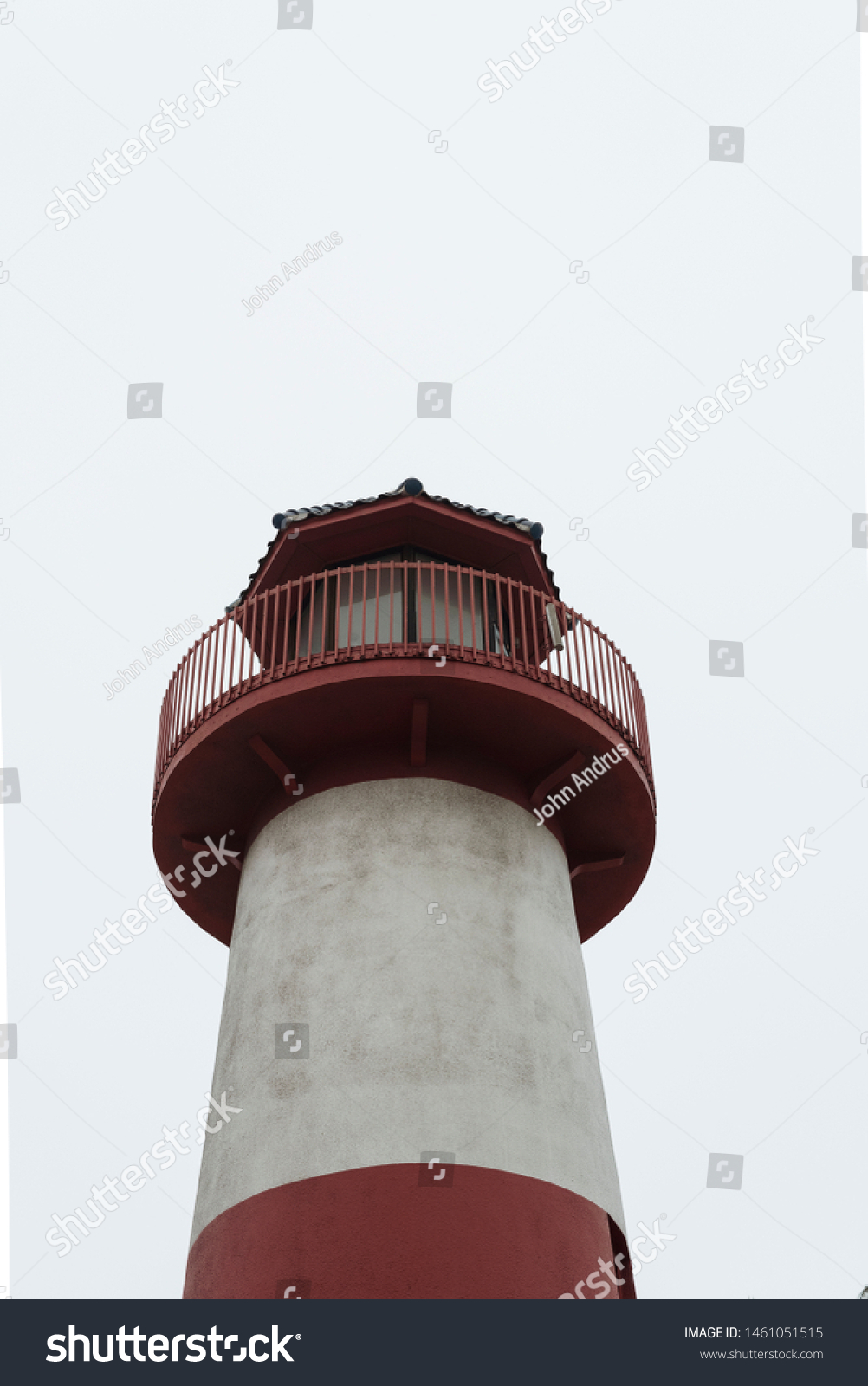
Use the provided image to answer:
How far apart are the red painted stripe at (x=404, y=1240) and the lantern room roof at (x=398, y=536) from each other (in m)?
8.18

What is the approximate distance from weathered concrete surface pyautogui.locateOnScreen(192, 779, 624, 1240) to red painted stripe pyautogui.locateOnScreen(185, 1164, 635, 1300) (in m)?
0.19

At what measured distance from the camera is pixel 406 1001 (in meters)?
13.7

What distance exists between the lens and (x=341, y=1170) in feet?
41.4

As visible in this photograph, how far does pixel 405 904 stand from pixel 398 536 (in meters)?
5.64

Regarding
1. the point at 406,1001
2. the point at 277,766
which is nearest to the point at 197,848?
the point at 277,766

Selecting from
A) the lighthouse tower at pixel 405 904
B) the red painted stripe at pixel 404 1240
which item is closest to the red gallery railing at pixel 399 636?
the lighthouse tower at pixel 405 904

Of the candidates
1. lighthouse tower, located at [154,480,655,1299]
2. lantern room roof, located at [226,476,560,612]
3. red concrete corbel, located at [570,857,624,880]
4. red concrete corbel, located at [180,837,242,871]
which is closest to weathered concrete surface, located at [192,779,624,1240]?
lighthouse tower, located at [154,480,655,1299]

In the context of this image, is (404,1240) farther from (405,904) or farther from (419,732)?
(419,732)

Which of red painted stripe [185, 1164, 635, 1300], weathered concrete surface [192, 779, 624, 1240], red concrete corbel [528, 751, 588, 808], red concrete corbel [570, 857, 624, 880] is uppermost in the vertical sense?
red concrete corbel [528, 751, 588, 808]

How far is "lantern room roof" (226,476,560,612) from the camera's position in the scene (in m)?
17.6

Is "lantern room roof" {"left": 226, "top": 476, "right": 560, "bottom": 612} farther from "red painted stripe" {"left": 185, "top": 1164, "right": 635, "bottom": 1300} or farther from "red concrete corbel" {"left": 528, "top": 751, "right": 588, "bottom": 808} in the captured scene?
"red painted stripe" {"left": 185, "top": 1164, "right": 635, "bottom": 1300}

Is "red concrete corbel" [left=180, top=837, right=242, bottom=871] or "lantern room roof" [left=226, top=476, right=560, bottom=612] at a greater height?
"lantern room roof" [left=226, top=476, right=560, bottom=612]
